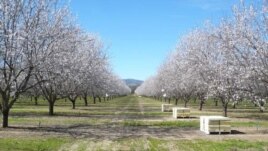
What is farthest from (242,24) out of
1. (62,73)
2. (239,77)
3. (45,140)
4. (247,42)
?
(45,140)

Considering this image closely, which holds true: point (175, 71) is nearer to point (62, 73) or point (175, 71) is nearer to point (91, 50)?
point (91, 50)

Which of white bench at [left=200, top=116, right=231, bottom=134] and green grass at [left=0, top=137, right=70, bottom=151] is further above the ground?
white bench at [left=200, top=116, right=231, bottom=134]

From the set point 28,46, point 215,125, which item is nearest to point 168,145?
point 215,125

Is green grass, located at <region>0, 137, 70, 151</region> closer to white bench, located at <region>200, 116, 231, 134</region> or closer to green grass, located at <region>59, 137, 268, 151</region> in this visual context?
green grass, located at <region>59, 137, 268, 151</region>

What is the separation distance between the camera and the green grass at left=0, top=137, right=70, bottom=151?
73.7ft

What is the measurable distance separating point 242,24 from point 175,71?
41875mm

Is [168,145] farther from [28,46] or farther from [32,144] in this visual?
[28,46]

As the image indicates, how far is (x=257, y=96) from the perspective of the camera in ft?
98.2

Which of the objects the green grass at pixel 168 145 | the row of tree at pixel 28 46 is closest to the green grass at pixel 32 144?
the green grass at pixel 168 145

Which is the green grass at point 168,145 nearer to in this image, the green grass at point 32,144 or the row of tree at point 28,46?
the green grass at point 32,144

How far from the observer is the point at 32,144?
78.4ft

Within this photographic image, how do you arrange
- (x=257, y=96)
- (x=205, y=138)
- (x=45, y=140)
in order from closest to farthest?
(x=45, y=140) → (x=205, y=138) → (x=257, y=96)

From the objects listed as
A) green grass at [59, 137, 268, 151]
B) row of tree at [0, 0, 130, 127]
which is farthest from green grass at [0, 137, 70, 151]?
row of tree at [0, 0, 130, 127]

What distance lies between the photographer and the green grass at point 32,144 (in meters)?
22.5
